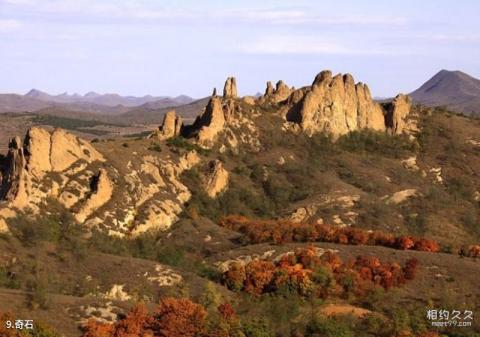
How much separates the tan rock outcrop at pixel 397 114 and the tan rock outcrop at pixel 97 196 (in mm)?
54589

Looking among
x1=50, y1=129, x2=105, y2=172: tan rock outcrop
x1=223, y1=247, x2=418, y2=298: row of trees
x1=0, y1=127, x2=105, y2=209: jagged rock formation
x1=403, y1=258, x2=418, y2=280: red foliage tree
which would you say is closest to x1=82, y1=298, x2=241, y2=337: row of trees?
x1=223, y1=247, x2=418, y2=298: row of trees

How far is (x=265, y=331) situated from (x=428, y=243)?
29.7m

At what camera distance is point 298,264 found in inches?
2271

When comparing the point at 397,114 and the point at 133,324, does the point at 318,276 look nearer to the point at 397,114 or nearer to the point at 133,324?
the point at 133,324

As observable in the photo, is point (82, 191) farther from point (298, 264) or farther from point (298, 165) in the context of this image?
point (298, 165)

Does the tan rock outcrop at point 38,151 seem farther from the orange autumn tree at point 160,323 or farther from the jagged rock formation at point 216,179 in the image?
the orange autumn tree at point 160,323

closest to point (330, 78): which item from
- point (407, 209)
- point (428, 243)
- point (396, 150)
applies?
point (396, 150)

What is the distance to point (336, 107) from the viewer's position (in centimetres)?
10650

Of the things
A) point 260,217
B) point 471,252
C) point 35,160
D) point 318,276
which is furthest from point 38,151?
point 471,252

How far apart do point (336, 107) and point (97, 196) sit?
1917 inches

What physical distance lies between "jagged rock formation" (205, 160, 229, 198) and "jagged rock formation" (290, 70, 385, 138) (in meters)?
20.8

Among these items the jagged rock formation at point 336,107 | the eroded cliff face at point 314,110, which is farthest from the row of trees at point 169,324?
→ the jagged rock formation at point 336,107

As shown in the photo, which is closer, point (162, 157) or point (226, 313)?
point (226, 313)

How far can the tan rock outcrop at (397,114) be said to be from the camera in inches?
4375
